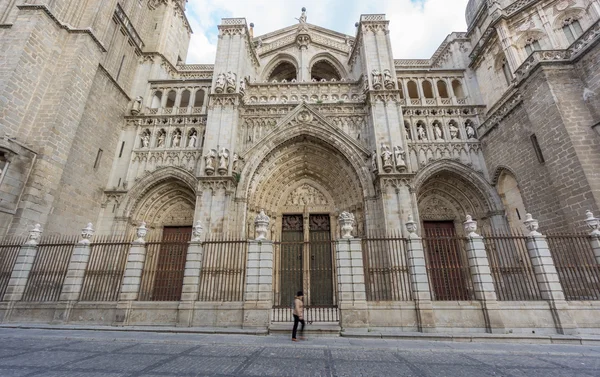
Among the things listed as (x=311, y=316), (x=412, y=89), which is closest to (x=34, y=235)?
(x=311, y=316)

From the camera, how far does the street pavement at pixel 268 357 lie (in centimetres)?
419

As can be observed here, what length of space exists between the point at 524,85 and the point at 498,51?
4479 mm

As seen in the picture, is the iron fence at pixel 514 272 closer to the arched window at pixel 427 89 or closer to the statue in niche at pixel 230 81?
the arched window at pixel 427 89

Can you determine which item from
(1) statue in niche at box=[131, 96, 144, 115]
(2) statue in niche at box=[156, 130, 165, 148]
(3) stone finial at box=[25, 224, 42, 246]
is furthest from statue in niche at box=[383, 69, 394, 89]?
(3) stone finial at box=[25, 224, 42, 246]

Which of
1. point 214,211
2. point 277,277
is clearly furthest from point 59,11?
point 277,277

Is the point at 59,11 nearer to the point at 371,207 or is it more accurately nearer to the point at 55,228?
the point at 55,228

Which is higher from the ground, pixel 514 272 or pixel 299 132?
pixel 299 132

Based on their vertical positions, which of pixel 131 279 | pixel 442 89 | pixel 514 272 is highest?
pixel 442 89

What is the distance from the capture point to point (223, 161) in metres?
12.9

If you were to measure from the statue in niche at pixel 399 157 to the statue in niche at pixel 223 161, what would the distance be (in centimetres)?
841

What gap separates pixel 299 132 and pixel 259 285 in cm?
908

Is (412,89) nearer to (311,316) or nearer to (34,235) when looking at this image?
(311,316)

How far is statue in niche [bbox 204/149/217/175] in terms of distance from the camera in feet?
42.1

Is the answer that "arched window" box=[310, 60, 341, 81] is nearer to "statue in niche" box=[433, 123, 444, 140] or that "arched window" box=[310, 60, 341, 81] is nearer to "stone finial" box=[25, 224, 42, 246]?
"statue in niche" box=[433, 123, 444, 140]
